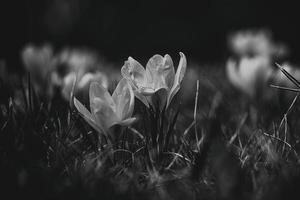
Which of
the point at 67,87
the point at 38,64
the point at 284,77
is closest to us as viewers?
the point at 67,87

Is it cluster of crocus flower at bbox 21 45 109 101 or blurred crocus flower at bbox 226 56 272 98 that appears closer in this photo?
cluster of crocus flower at bbox 21 45 109 101

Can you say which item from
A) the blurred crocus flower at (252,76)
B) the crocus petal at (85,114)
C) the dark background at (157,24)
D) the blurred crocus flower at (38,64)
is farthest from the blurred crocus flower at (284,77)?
the dark background at (157,24)

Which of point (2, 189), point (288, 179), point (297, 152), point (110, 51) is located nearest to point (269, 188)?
point (288, 179)

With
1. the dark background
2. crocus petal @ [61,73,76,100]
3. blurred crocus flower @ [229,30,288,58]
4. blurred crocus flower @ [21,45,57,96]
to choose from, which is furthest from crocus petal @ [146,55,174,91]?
the dark background

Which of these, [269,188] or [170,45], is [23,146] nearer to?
[269,188]

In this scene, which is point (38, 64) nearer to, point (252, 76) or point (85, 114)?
point (252, 76)

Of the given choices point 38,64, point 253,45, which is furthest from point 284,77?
point 253,45

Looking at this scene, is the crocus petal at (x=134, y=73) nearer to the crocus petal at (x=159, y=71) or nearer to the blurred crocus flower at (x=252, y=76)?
the crocus petal at (x=159, y=71)

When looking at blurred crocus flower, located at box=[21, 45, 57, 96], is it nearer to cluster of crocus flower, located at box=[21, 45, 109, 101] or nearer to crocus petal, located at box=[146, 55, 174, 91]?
cluster of crocus flower, located at box=[21, 45, 109, 101]
